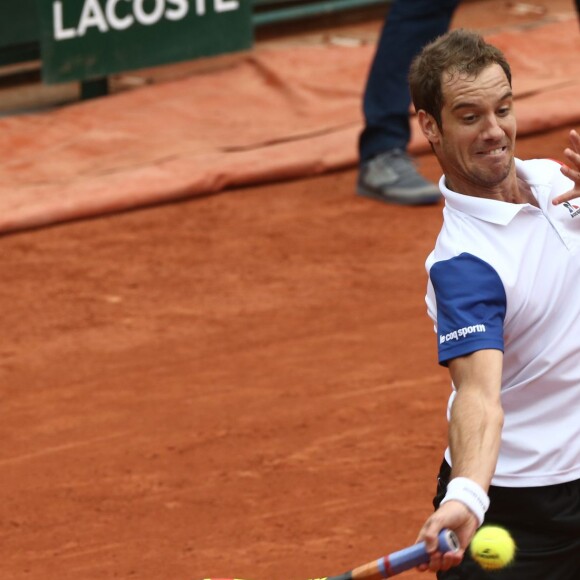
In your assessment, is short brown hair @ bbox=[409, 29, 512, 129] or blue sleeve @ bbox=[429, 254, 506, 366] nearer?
blue sleeve @ bbox=[429, 254, 506, 366]

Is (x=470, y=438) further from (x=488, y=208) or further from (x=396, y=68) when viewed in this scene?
(x=396, y=68)

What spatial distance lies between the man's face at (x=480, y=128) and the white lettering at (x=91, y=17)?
5.46 metres

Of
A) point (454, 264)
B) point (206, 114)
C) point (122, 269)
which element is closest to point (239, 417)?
point (122, 269)

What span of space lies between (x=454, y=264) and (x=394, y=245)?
4004mm

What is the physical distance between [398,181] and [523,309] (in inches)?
177

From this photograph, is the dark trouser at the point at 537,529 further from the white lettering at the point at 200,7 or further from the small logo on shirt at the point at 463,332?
the white lettering at the point at 200,7

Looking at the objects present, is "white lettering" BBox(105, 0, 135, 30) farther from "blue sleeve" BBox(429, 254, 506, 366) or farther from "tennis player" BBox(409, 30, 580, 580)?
"blue sleeve" BBox(429, 254, 506, 366)

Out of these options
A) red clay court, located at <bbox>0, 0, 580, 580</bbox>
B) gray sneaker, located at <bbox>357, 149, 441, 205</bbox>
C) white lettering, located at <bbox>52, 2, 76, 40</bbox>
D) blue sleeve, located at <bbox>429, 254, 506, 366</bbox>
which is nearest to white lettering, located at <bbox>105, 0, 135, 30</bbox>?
white lettering, located at <bbox>52, 2, 76, 40</bbox>

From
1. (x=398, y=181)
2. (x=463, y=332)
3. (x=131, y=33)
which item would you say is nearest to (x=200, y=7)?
(x=131, y=33)

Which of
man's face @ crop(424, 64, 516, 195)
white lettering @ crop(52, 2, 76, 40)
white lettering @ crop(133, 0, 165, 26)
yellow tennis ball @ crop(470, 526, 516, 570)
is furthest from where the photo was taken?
white lettering @ crop(133, 0, 165, 26)

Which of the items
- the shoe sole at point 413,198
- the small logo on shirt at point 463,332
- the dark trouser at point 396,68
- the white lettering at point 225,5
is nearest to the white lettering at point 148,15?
the white lettering at point 225,5

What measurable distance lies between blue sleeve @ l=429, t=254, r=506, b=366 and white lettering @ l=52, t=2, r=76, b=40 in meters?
5.57

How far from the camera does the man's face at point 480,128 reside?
10.4 feet

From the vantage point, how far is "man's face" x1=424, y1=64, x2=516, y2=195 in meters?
3.17
